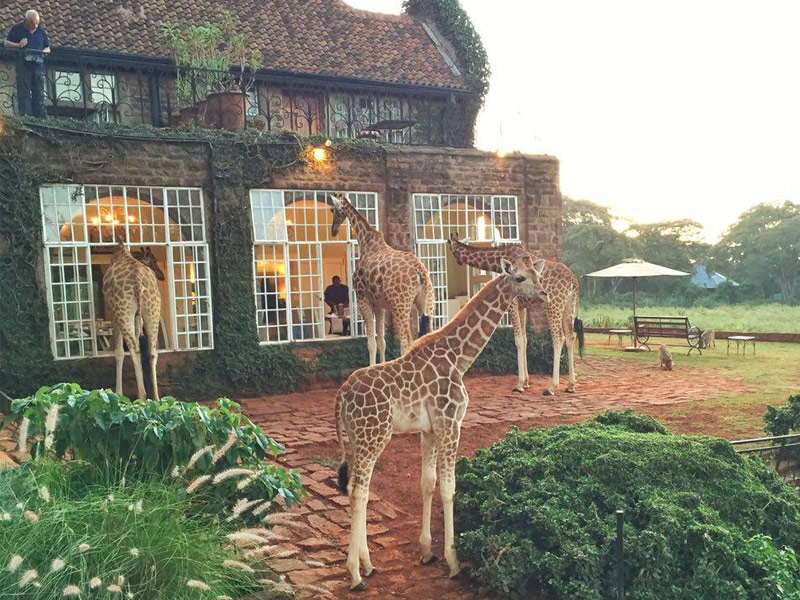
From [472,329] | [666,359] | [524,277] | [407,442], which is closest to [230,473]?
[472,329]

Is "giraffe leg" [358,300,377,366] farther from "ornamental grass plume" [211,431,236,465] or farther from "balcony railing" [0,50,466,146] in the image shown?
"ornamental grass plume" [211,431,236,465]

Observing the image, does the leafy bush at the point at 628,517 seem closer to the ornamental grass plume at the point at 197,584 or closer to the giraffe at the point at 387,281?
the ornamental grass plume at the point at 197,584

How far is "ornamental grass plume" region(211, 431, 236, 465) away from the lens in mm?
4680

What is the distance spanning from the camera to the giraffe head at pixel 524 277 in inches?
233

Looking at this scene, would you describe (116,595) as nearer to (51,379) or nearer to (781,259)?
(51,379)

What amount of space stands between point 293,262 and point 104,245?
11.0 ft

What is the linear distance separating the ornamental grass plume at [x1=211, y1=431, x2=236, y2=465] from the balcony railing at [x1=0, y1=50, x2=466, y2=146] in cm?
891

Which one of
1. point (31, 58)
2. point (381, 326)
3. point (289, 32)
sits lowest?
point (381, 326)

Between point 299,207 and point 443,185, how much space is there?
9.78 feet

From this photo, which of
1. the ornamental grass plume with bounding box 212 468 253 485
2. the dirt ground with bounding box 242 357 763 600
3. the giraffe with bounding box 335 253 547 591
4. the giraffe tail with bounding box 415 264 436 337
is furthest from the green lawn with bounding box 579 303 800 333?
the ornamental grass plume with bounding box 212 468 253 485

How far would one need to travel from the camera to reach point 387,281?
11203 millimetres

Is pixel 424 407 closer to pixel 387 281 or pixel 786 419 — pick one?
pixel 786 419

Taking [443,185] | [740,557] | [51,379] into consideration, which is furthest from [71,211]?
[740,557]

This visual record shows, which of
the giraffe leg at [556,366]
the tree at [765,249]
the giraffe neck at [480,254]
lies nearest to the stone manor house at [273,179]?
the giraffe leg at [556,366]
